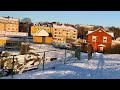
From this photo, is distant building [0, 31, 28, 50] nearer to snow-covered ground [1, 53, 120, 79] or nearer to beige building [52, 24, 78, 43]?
beige building [52, 24, 78, 43]

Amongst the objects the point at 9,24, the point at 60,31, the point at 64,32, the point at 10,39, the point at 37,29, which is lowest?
the point at 10,39

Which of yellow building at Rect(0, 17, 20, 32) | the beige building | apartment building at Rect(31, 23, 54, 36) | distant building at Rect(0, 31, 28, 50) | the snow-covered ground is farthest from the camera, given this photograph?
the beige building

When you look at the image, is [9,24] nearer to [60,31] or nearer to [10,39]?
[10,39]

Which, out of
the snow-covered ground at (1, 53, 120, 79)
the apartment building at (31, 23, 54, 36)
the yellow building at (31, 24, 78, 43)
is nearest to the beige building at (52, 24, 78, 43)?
the yellow building at (31, 24, 78, 43)

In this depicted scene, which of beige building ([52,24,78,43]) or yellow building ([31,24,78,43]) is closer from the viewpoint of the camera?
yellow building ([31,24,78,43])

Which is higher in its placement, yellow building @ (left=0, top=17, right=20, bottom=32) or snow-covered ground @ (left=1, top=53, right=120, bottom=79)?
yellow building @ (left=0, top=17, right=20, bottom=32)

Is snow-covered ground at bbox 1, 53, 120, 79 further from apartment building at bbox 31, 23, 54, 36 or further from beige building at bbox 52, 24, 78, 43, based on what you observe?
beige building at bbox 52, 24, 78, 43

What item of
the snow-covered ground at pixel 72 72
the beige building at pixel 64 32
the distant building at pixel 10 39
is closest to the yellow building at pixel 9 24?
the distant building at pixel 10 39

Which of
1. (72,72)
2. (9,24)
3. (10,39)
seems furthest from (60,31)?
(72,72)

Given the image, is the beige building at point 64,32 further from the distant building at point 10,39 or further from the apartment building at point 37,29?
Result: the distant building at point 10,39

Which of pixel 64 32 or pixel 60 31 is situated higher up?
pixel 60 31

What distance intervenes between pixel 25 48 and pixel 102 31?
11.7 metres

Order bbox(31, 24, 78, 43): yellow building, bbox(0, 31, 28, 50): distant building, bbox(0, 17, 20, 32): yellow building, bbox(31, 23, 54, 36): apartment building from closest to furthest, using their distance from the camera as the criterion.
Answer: bbox(0, 31, 28, 50): distant building → bbox(0, 17, 20, 32): yellow building → bbox(31, 23, 54, 36): apartment building → bbox(31, 24, 78, 43): yellow building

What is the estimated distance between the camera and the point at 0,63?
489 inches
